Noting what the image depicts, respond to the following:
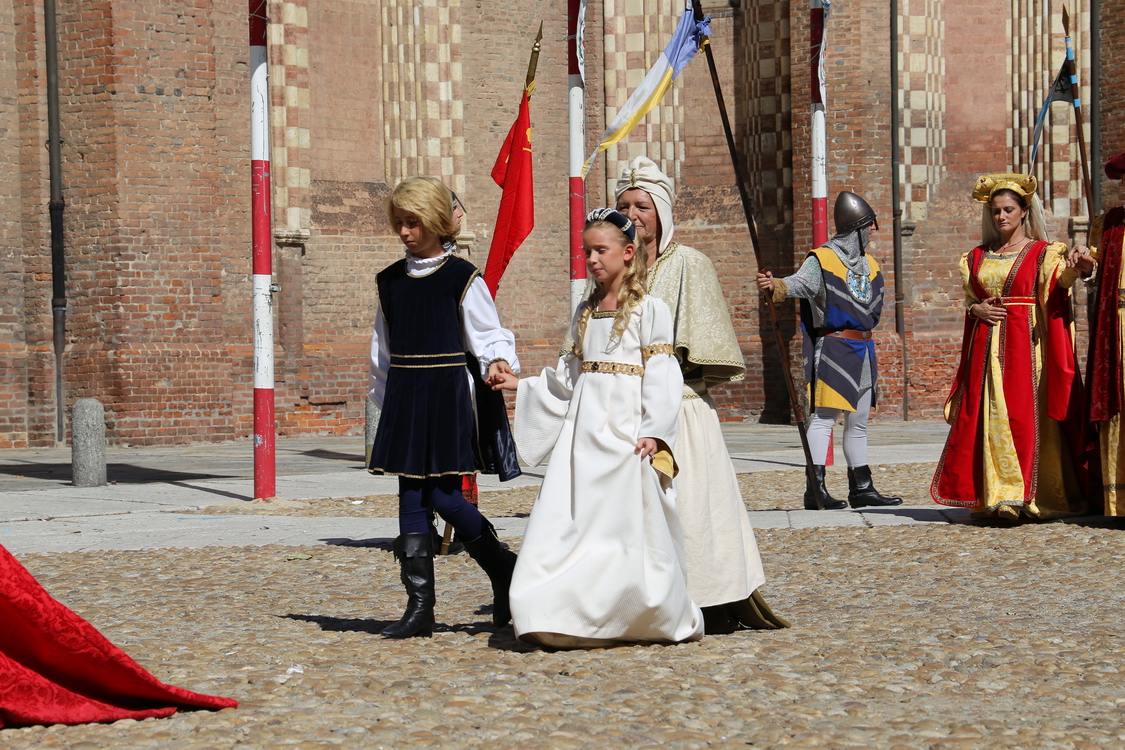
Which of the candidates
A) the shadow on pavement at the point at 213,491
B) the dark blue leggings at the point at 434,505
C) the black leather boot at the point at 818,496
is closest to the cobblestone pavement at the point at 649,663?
the dark blue leggings at the point at 434,505

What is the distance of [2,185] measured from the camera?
1507 cm

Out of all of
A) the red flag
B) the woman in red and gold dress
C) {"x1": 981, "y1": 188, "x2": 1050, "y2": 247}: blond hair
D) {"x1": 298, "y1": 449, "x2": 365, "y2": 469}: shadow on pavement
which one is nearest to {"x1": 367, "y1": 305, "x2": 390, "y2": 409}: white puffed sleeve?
the woman in red and gold dress

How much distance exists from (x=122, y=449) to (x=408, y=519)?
1050 cm

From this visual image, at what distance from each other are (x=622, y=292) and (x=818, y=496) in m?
4.24

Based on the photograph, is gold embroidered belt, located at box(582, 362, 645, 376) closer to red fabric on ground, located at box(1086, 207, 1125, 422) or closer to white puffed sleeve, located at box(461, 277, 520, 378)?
white puffed sleeve, located at box(461, 277, 520, 378)

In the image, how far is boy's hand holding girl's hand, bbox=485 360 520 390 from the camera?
4719mm

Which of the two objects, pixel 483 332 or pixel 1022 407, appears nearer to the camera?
pixel 483 332

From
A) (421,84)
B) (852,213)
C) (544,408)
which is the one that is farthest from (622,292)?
(421,84)

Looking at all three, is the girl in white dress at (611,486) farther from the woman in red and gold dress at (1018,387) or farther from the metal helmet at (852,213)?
the metal helmet at (852,213)

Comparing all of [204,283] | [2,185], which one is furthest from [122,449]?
[2,185]

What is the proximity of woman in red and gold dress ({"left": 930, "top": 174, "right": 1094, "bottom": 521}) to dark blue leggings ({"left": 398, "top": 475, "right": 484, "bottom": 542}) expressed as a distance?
150 inches

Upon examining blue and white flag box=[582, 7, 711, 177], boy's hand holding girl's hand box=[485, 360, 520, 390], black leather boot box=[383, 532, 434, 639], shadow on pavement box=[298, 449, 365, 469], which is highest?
blue and white flag box=[582, 7, 711, 177]

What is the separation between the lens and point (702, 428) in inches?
190

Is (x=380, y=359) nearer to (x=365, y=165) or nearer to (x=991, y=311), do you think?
(x=991, y=311)
